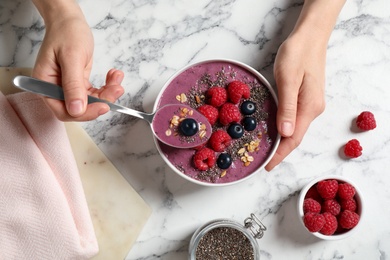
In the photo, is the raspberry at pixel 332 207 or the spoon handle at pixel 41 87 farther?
the raspberry at pixel 332 207

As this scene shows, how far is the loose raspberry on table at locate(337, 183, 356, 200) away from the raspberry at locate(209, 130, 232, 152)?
0.31 metres

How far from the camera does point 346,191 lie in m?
1.23

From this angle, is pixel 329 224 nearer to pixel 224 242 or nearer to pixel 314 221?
pixel 314 221

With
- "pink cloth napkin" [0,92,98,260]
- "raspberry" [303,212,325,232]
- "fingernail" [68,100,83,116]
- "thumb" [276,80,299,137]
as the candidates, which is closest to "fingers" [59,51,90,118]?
"fingernail" [68,100,83,116]

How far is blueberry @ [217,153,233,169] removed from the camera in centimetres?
113

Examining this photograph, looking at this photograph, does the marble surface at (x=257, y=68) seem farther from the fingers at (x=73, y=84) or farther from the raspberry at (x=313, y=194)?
the fingers at (x=73, y=84)

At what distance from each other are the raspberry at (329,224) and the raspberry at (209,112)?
1.17ft

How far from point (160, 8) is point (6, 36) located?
39cm

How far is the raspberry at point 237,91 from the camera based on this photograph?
44.4 inches

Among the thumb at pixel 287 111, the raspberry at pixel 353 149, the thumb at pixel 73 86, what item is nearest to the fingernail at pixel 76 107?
the thumb at pixel 73 86

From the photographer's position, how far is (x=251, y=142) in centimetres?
115

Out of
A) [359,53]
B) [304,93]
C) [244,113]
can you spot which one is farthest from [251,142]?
[359,53]

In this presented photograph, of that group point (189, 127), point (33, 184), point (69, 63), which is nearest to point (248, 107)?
point (189, 127)

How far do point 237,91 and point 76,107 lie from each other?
35 cm
